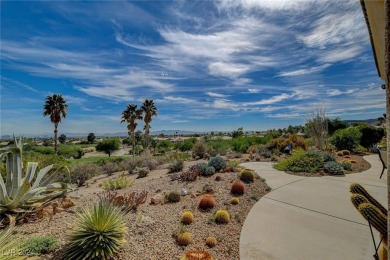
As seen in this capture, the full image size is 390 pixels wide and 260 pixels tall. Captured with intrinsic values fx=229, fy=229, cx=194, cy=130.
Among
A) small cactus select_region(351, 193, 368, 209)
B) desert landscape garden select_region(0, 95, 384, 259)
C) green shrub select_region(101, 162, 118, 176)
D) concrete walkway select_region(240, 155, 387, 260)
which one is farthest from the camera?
green shrub select_region(101, 162, 118, 176)

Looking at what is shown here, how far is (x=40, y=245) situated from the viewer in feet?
15.0

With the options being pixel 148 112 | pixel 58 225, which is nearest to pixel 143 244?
pixel 58 225

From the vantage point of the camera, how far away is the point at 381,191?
26.7 ft

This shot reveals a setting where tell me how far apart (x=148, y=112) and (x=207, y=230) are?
114 ft

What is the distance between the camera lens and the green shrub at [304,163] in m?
11.9

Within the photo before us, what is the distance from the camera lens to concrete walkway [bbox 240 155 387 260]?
4.63m

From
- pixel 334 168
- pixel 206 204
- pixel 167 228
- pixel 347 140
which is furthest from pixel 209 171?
pixel 347 140

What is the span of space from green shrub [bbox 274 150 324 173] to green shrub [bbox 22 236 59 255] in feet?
35.8

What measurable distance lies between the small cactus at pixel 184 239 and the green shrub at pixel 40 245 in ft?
8.29

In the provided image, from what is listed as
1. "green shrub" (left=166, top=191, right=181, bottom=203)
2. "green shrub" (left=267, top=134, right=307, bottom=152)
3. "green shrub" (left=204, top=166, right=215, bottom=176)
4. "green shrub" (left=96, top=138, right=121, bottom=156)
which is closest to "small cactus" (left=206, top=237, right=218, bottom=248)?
"green shrub" (left=166, top=191, right=181, bottom=203)

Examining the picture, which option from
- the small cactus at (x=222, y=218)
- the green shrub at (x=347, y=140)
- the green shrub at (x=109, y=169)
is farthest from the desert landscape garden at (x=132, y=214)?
the green shrub at (x=109, y=169)

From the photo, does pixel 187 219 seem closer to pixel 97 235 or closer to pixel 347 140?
pixel 97 235

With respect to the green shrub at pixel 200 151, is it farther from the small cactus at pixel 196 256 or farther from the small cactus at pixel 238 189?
the small cactus at pixel 196 256

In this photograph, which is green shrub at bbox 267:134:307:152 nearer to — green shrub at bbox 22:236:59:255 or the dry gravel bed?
the dry gravel bed
